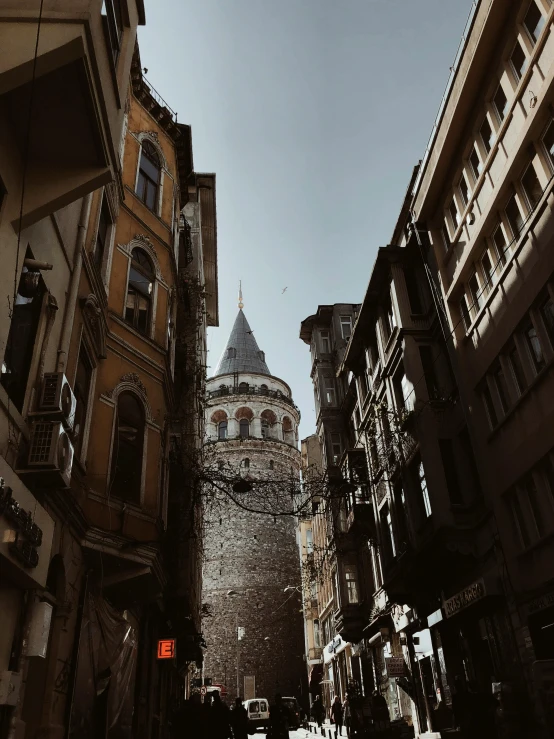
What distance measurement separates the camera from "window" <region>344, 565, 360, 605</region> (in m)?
25.3

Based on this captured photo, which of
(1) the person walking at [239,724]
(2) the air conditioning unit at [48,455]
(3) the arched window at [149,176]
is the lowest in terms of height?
(1) the person walking at [239,724]

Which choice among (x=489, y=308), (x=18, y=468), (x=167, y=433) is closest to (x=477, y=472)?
(x=489, y=308)

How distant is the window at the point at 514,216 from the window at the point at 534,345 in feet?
6.69

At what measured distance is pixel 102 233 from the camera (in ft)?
Answer: 42.6

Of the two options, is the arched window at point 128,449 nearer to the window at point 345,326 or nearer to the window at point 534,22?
the window at point 534,22

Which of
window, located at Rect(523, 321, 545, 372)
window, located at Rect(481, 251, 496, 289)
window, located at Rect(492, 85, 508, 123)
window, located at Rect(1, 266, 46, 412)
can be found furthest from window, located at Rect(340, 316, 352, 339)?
window, located at Rect(1, 266, 46, 412)

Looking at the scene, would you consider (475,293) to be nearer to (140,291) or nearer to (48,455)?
(140,291)

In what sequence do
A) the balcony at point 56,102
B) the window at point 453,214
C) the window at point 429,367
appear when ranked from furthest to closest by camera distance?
the window at point 429,367
the window at point 453,214
the balcony at point 56,102

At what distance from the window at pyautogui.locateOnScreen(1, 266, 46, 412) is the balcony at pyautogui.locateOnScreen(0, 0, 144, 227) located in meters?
0.79

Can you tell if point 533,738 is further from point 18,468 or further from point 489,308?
point 18,468

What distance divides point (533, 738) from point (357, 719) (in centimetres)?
763

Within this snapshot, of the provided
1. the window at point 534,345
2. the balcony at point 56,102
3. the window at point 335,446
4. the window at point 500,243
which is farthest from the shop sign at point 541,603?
the window at point 335,446

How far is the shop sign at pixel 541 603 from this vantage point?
1065 centimetres

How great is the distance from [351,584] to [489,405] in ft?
47.4
